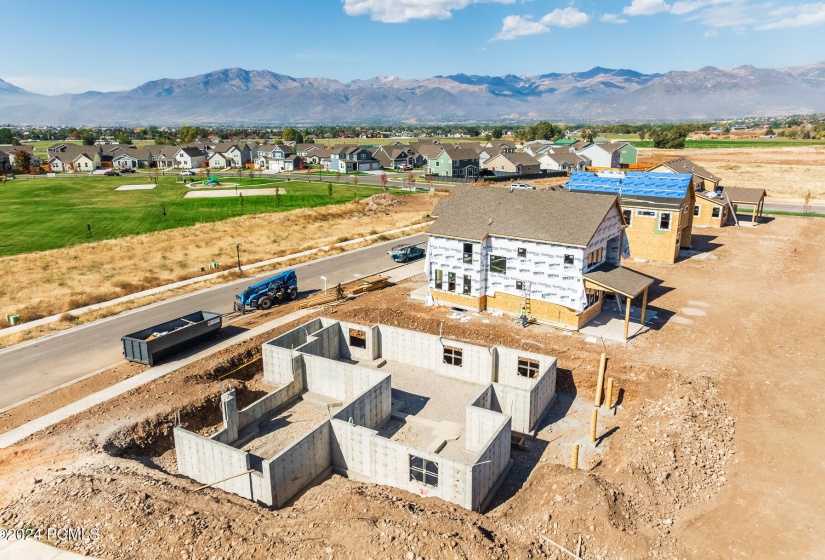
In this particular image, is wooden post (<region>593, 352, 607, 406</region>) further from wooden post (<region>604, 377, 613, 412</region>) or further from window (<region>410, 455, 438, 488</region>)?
window (<region>410, 455, 438, 488</region>)

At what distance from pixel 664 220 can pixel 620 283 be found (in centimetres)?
1781

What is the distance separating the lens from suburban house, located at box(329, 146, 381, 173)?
130m

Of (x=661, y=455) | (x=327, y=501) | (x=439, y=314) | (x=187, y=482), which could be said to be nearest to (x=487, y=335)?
(x=439, y=314)

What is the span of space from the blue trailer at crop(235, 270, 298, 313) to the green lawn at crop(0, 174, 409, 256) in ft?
114

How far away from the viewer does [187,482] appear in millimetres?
18703

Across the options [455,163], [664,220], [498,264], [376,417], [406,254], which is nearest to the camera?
[376,417]

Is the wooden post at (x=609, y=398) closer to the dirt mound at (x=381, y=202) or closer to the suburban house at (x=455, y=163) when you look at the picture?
the dirt mound at (x=381, y=202)

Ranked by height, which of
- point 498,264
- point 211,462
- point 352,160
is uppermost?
point 352,160

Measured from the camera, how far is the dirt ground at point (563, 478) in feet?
47.7

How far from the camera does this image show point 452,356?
27250 millimetres

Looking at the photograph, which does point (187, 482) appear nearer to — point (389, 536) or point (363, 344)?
point (389, 536)

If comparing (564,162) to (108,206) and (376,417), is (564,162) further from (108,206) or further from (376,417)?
(376,417)

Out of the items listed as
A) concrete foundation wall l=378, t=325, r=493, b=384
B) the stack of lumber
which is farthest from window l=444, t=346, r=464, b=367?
the stack of lumber

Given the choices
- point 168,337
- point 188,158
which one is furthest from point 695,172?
point 188,158
